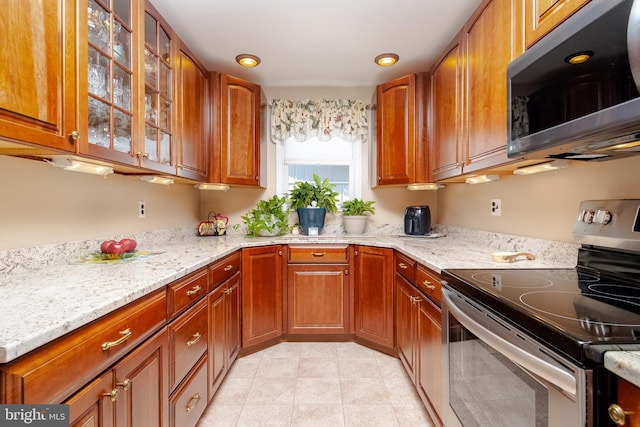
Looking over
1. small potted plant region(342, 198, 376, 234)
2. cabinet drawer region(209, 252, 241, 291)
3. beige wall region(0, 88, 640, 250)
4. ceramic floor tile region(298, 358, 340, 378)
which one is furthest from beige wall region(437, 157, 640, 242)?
cabinet drawer region(209, 252, 241, 291)

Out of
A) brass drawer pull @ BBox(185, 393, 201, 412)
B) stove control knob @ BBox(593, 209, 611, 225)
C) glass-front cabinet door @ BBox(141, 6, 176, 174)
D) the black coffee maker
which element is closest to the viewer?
stove control knob @ BBox(593, 209, 611, 225)

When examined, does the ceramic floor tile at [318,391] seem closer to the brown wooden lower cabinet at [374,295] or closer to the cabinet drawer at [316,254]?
the brown wooden lower cabinet at [374,295]

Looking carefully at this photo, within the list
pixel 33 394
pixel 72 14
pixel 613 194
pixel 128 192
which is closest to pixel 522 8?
pixel 613 194

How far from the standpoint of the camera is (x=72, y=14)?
108 cm

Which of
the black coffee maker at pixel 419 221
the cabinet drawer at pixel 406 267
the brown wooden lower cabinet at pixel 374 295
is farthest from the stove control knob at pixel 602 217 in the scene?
the black coffee maker at pixel 419 221

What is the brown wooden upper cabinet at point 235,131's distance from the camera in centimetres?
245

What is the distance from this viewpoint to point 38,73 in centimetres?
96

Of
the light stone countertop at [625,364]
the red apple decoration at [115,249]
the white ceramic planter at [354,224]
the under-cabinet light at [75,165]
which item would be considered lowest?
the light stone countertop at [625,364]

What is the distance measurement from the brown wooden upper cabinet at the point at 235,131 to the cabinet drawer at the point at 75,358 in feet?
5.18

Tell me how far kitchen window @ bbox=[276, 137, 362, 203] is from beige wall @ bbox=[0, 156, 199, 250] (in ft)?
4.05

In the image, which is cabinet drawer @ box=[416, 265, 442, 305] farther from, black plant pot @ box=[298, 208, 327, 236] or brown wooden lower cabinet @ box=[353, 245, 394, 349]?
black plant pot @ box=[298, 208, 327, 236]

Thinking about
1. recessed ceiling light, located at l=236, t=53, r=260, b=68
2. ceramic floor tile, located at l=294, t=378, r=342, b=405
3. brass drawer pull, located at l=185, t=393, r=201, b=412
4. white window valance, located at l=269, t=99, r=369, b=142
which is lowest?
ceramic floor tile, located at l=294, t=378, r=342, b=405

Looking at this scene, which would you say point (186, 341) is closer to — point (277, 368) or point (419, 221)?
point (277, 368)

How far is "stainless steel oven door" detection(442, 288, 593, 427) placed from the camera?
67cm
